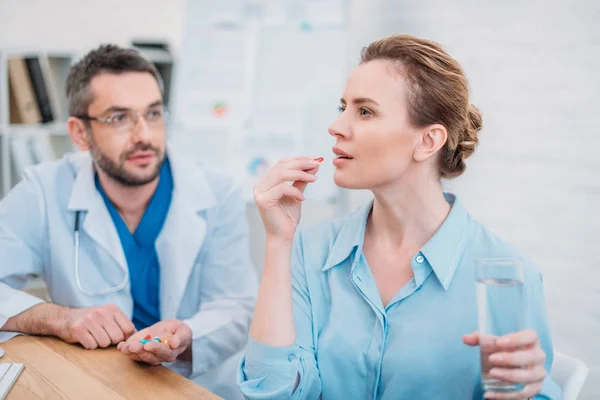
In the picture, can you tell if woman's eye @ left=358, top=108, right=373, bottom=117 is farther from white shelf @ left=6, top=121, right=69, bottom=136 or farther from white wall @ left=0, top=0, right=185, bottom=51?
white wall @ left=0, top=0, right=185, bottom=51

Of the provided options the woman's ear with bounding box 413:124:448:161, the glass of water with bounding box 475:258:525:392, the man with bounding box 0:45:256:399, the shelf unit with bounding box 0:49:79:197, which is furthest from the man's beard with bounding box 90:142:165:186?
the shelf unit with bounding box 0:49:79:197

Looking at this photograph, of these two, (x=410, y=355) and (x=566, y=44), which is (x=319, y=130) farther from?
(x=410, y=355)

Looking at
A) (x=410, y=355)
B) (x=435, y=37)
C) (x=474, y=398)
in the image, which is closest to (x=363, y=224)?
(x=410, y=355)

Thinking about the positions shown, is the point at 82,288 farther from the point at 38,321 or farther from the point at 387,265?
the point at 387,265

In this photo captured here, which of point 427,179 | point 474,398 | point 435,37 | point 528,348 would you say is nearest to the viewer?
point 528,348

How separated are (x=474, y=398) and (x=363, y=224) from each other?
0.45m

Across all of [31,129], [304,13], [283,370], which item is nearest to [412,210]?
[283,370]

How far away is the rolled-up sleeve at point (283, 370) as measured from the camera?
4.42 feet

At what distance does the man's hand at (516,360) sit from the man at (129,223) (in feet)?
3.24

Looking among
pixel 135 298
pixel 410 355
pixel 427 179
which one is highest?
pixel 427 179

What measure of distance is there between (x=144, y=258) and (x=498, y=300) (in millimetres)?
1341

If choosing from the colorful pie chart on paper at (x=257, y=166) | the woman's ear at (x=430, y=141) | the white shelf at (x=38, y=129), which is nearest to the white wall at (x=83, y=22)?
the white shelf at (x=38, y=129)

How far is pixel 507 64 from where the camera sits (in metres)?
2.47

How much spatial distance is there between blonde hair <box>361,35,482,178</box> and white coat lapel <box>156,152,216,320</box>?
89 centimetres
